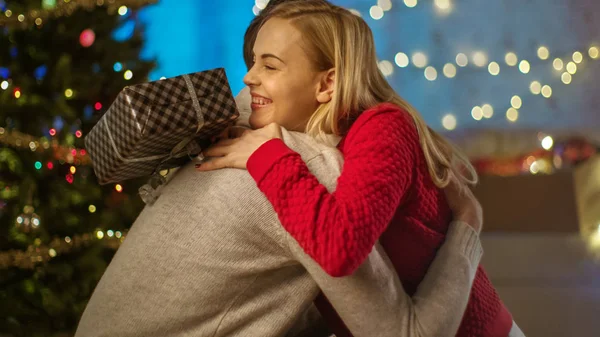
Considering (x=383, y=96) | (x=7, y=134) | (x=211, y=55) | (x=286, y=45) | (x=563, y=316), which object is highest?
(x=286, y=45)

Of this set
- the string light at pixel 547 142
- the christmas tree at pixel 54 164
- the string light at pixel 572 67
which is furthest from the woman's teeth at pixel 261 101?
the string light at pixel 572 67

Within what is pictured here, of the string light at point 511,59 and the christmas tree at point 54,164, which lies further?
the string light at point 511,59

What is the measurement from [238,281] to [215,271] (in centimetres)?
4

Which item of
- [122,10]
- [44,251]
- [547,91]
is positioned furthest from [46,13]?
[547,91]

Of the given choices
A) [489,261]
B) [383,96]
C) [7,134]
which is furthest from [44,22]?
[489,261]

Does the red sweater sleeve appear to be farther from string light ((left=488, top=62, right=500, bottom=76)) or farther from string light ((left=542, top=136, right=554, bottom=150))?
string light ((left=488, top=62, right=500, bottom=76))

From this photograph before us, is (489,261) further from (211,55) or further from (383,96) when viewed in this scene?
(211,55)

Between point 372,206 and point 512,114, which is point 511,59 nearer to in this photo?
point 512,114

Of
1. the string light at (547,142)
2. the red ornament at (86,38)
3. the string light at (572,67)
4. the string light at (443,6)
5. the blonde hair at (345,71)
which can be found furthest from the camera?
the string light at (443,6)

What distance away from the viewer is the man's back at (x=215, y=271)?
3.11 feet

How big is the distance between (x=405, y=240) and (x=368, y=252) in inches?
9.1

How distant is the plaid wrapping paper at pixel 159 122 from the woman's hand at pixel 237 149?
30 mm

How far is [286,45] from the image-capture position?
1198 mm

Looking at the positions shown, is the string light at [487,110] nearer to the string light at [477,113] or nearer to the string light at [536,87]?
the string light at [477,113]
